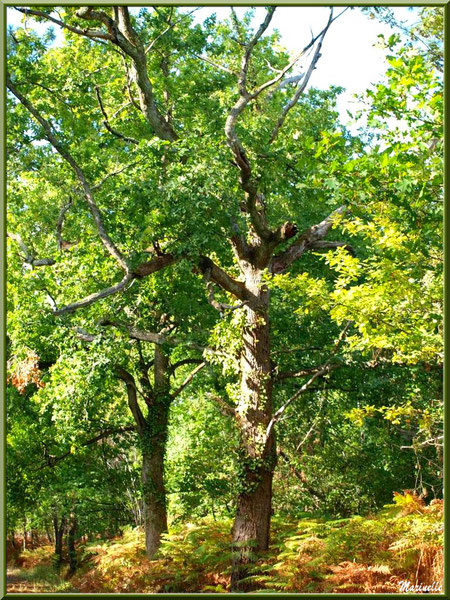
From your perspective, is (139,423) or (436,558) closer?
(436,558)

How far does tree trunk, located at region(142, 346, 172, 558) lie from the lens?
12.1 m

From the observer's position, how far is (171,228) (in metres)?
8.99

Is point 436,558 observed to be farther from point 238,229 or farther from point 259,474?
point 238,229

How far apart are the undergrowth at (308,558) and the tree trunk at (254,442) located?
0.28 m

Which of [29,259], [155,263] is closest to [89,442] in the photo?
[29,259]

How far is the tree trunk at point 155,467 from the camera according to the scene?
475 inches

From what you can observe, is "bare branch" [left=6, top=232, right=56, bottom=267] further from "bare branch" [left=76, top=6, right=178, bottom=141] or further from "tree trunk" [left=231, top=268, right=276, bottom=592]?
"tree trunk" [left=231, top=268, right=276, bottom=592]

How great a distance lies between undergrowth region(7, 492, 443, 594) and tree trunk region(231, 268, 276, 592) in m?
0.28

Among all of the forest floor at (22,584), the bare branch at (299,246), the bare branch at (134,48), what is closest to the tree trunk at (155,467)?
the forest floor at (22,584)

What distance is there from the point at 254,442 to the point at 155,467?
3.41m

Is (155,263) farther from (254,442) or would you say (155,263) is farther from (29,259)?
(254,442)

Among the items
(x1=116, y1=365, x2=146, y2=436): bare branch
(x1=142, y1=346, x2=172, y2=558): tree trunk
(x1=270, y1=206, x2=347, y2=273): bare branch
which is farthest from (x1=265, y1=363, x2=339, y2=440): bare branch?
(x1=116, y1=365, x2=146, y2=436): bare branch

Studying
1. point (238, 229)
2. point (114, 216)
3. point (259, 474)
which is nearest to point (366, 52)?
point (238, 229)

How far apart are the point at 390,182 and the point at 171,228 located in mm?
3599
